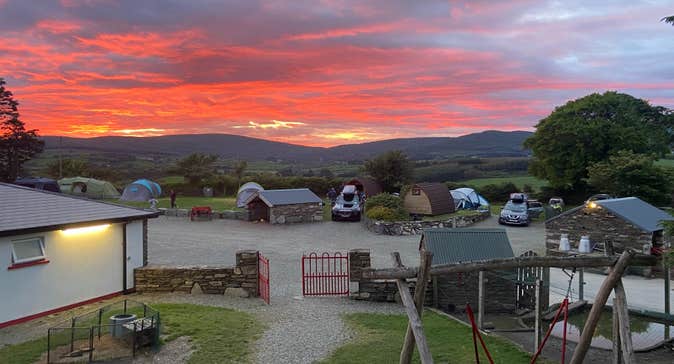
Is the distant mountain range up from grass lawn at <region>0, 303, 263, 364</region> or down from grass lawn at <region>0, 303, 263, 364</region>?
up

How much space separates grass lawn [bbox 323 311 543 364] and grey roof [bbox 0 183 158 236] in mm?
7612

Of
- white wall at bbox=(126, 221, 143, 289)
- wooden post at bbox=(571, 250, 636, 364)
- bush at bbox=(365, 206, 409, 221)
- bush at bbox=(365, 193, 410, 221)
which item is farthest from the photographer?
bush at bbox=(365, 193, 410, 221)

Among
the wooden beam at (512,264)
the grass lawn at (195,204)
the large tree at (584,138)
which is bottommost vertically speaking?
the grass lawn at (195,204)

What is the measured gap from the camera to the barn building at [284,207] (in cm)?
3073

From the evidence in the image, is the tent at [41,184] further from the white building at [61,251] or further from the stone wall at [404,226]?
the white building at [61,251]

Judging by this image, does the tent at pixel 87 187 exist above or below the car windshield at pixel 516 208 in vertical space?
above

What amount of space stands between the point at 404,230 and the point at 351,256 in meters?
12.9

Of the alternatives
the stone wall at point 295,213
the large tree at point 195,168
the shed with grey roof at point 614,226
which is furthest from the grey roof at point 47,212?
the large tree at point 195,168

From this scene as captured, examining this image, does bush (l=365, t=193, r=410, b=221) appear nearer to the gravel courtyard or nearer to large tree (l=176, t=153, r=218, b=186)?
the gravel courtyard

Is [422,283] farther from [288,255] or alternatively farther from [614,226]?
[614,226]

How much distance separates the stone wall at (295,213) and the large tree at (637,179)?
59.5 ft

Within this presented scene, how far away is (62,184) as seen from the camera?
44.4m

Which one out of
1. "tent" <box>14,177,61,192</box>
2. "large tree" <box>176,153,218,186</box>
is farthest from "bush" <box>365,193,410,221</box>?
"large tree" <box>176,153,218,186</box>

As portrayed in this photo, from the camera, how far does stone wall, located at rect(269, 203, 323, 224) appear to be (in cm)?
3072
